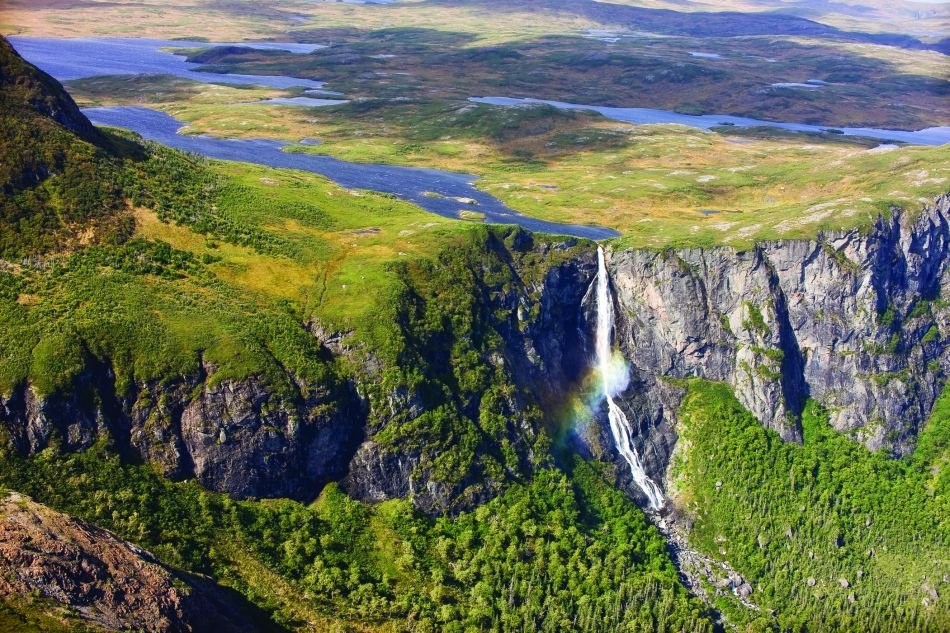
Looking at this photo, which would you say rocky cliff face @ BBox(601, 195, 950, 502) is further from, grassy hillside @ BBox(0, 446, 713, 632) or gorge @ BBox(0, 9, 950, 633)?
grassy hillside @ BBox(0, 446, 713, 632)

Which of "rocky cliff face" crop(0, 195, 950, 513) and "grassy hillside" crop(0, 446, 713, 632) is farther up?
"rocky cliff face" crop(0, 195, 950, 513)

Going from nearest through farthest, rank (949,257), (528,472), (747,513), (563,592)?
(563,592) → (528,472) → (747,513) → (949,257)

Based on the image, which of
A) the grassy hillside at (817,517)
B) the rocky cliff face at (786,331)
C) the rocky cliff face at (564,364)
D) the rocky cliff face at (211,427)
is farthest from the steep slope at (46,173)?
the grassy hillside at (817,517)

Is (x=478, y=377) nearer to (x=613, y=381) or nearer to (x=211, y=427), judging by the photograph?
(x=613, y=381)

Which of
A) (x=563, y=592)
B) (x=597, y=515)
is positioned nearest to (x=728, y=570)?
(x=597, y=515)

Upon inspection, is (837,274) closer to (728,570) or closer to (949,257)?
(949,257)

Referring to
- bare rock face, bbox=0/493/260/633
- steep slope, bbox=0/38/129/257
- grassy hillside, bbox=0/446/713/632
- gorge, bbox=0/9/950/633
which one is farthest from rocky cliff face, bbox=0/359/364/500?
steep slope, bbox=0/38/129/257
